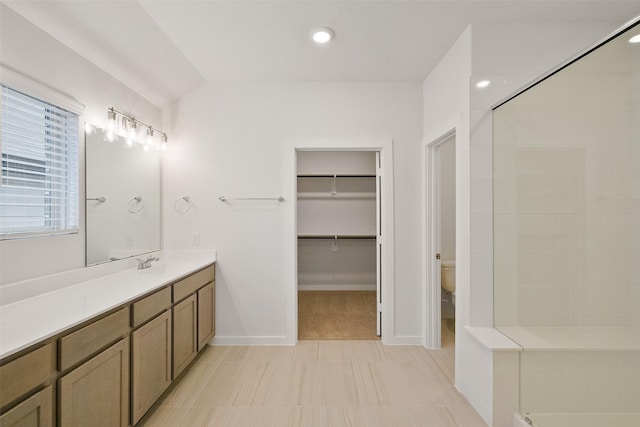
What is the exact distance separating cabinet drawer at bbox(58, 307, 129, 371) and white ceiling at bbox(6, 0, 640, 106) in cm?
173

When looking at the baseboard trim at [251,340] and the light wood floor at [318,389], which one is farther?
the baseboard trim at [251,340]

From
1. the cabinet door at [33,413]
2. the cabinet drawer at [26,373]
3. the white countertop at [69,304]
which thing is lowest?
the cabinet door at [33,413]

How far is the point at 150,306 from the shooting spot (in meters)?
1.78

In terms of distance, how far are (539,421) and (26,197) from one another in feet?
10.2

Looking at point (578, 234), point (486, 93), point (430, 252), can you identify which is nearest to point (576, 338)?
point (578, 234)

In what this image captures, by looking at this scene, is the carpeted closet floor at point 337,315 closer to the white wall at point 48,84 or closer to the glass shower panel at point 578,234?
the glass shower panel at point 578,234

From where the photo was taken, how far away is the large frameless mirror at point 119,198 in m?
2.03

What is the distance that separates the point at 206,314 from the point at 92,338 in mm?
1327

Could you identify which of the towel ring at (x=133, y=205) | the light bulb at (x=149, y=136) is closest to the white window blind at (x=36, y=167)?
the towel ring at (x=133, y=205)

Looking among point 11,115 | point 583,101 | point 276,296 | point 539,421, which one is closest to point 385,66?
point 583,101

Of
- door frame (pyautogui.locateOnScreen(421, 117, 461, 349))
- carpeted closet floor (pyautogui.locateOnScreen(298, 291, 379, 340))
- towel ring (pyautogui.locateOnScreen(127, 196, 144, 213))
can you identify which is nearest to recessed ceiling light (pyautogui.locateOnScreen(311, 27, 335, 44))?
door frame (pyautogui.locateOnScreen(421, 117, 461, 349))

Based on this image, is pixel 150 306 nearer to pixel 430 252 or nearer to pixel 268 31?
pixel 268 31

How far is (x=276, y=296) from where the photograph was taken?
2859mm

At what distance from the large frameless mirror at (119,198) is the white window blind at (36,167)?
0.40 feet
